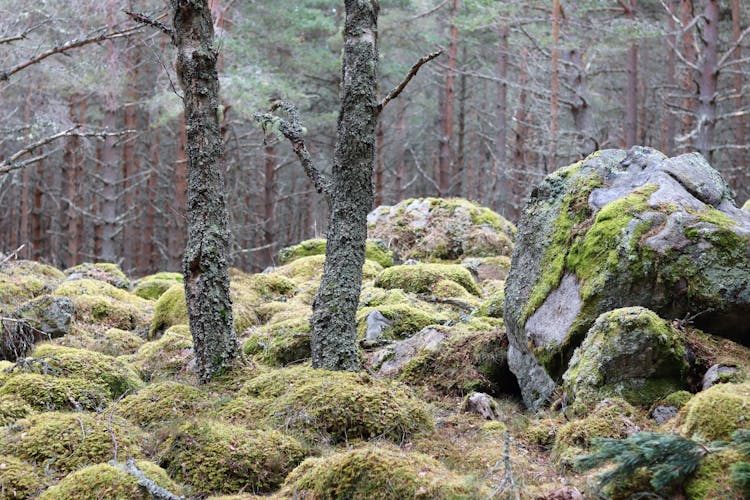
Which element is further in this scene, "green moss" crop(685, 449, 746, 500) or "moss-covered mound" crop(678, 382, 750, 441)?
"moss-covered mound" crop(678, 382, 750, 441)

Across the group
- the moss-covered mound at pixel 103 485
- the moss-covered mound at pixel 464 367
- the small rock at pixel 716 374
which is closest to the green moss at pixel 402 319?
the moss-covered mound at pixel 464 367

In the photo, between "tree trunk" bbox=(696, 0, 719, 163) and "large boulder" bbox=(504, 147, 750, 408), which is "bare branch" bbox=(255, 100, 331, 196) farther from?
"tree trunk" bbox=(696, 0, 719, 163)

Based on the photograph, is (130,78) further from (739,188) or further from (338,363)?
(739,188)

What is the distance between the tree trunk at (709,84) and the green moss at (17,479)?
12074mm

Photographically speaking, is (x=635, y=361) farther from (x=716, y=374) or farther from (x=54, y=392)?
(x=54, y=392)

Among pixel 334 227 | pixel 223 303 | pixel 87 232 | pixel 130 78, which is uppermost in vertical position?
pixel 130 78

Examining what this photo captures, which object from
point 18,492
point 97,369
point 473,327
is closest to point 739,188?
point 473,327

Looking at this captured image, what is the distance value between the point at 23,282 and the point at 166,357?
4119 millimetres

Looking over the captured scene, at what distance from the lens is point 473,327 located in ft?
20.4

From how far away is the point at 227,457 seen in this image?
11.9 feet

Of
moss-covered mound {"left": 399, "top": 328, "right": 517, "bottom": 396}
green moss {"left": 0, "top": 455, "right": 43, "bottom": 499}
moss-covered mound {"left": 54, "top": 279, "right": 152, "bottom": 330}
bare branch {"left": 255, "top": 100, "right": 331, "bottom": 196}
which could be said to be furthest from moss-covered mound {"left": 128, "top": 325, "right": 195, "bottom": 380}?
green moss {"left": 0, "top": 455, "right": 43, "bottom": 499}

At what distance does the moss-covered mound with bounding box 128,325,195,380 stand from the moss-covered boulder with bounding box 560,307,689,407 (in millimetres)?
3716

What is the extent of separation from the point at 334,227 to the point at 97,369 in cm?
226

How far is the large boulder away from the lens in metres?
4.32
